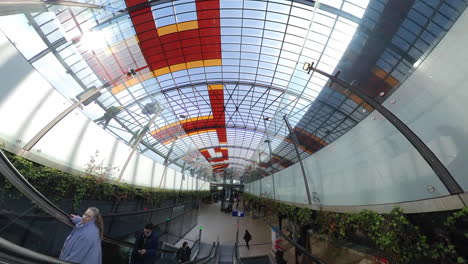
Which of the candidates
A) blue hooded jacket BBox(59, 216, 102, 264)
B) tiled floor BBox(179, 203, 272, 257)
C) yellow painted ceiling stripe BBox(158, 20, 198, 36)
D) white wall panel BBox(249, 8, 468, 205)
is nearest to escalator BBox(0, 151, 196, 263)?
blue hooded jacket BBox(59, 216, 102, 264)

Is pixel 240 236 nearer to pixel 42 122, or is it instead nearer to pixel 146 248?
pixel 146 248

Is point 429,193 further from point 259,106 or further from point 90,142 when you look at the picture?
point 259,106

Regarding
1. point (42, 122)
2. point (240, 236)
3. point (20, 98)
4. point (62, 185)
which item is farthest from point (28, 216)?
point (240, 236)

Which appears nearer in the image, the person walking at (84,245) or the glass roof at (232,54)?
the person walking at (84,245)

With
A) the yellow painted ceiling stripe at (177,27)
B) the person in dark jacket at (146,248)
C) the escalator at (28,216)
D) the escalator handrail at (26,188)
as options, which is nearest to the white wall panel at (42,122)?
the escalator at (28,216)

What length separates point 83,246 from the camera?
8.21 ft

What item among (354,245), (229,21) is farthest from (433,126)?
(229,21)

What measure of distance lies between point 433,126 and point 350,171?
2855mm

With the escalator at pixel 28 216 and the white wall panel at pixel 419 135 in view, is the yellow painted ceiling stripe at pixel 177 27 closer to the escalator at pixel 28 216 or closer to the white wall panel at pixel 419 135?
the white wall panel at pixel 419 135

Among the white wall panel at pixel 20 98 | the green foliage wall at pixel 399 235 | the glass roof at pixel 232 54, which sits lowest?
the green foliage wall at pixel 399 235

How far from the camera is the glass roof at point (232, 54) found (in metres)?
5.59

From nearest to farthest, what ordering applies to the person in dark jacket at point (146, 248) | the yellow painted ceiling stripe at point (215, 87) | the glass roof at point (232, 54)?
1. the person in dark jacket at point (146, 248)
2. the glass roof at point (232, 54)
3. the yellow painted ceiling stripe at point (215, 87)

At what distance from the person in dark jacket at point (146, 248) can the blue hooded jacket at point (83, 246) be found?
142 centimetres

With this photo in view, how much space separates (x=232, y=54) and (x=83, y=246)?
17.3 metres
